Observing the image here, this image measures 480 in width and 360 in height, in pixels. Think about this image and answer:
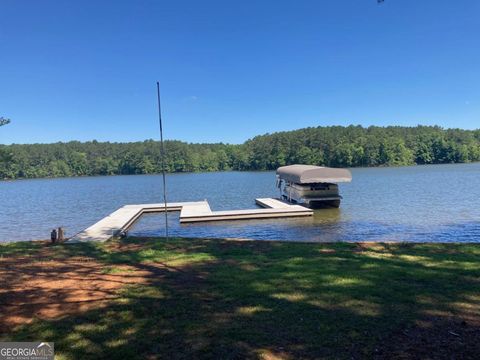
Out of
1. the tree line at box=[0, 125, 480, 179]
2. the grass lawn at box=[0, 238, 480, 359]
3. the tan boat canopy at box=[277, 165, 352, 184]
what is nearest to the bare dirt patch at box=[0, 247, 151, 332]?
the grass lawn at box=[0, 238, 480, 359]

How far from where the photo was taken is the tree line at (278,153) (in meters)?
107

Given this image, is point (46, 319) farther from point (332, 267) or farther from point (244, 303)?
point (332, 267)

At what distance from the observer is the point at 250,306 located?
5.04 meters

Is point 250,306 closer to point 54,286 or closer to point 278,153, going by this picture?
point 54,286

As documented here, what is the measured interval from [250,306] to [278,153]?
107 meters

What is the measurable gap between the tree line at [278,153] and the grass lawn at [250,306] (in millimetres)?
97747

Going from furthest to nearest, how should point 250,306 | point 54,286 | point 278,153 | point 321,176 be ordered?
point 278,153, point 321,176, point 54,286, point 250,306

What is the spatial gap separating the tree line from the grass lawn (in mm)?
97747

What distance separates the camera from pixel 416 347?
375 centimetres

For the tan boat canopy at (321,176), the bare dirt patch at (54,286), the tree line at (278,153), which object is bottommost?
the bare dirt patch at (54,286)

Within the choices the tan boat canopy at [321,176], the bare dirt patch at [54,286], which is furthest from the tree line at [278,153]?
the bare dirt patch at [54,286]

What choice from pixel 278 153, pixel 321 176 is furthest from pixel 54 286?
pixel 278 153

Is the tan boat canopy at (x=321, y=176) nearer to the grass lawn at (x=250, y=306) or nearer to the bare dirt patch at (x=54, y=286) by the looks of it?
the grass lawn at (x=250, y=306)

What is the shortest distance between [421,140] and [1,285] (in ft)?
424
